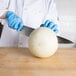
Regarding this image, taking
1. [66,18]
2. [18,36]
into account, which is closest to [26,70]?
[18,36]

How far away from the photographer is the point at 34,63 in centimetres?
82

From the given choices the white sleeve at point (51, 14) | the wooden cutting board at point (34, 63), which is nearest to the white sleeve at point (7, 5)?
the white sleeve at point (51, 14)

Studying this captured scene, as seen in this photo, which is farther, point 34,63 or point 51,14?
point 51,14

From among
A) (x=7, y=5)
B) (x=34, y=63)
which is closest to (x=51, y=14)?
(x=7, y=5)

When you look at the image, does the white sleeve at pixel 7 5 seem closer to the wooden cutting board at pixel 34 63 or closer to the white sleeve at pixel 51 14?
the white sleeve at pixel 51 14

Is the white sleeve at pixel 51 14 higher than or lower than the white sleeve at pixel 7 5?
lower

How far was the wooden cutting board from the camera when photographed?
2.46 feet

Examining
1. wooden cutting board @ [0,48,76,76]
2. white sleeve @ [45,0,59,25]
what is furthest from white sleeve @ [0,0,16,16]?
wooden cutting board @ [0,48,76,76]

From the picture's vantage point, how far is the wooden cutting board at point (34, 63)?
750mm

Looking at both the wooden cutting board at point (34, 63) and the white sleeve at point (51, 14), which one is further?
the white sleeve at point (51, 14)

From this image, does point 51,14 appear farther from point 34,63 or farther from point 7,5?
point 34,63

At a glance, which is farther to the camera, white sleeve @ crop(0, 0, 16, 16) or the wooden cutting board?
white sleeve @ crop(0, 0, 16, 16)

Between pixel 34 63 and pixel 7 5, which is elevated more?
pixel 7 5

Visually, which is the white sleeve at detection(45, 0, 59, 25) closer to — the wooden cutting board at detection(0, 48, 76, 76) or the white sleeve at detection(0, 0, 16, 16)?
the white sleeve at detection(0, 0, 16, 16)
